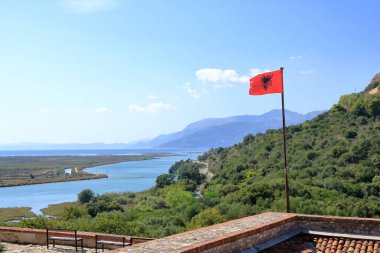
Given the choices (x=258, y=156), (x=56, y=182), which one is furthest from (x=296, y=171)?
(x=56, y=182)

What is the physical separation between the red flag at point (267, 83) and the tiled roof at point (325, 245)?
396 centimetres

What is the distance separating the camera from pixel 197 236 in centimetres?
Answer: 833

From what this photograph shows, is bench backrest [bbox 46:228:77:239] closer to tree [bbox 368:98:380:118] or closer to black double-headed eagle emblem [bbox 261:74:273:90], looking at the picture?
black double-headed eagle emblem [bbox 261:74:273:90]

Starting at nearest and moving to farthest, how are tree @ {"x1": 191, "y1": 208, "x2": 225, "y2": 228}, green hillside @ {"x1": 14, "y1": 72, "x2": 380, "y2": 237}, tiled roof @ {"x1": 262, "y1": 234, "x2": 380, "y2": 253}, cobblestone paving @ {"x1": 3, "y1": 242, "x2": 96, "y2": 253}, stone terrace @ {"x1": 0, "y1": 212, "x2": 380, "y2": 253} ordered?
1. stone terrace @ {"x1": 0, "y1": 212, "x2": 380, "y2": 253}
2. tiled roof @ {"x1": 262, "y1": 234, "x2": 380, "y2": 253}
3. cobblestone paving @ {"x1": 3, "y1": 242, "x2": 96, "y2": 253}
4. tree @ {"x1": 191, "y1": 208, "x2": 225, "y2": 228}
5. green hillside @ {"x1": 14, "y1": 72, "x2": 380, "y2": 237}

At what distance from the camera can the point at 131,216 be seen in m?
31.2

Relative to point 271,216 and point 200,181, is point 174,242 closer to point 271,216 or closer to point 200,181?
point 271,216

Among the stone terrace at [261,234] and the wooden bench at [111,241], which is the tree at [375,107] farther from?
the wooden bench at [111,241]

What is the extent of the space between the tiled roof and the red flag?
396 centimetres

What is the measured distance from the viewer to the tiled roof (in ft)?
29.0

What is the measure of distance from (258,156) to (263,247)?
159 feet

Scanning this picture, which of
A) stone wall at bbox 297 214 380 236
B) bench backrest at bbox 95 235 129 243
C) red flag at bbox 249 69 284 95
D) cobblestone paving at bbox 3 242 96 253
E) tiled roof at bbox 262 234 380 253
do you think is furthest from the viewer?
red flag at bbox 249 69 284 95

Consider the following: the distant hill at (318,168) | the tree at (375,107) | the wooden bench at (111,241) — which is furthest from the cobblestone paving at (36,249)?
the tree at (375,107)

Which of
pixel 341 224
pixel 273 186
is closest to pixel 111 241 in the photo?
pixel 341 224

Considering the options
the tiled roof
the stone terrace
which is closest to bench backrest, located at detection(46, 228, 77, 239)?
the stone terrace
